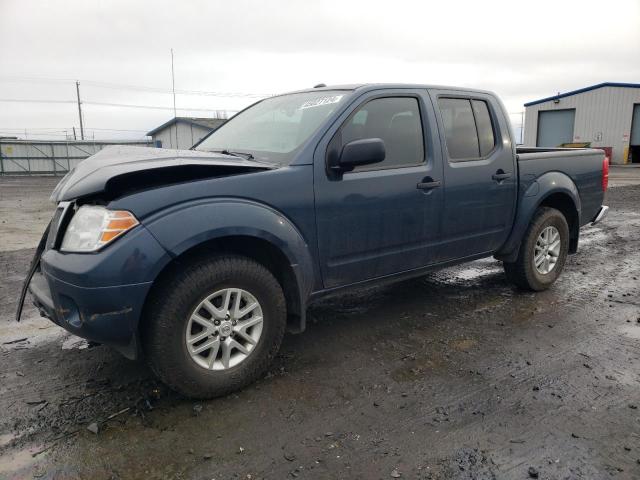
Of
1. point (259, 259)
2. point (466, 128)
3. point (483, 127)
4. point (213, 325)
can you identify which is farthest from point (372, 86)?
point (213, 325)

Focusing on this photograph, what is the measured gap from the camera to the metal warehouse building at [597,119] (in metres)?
27.3

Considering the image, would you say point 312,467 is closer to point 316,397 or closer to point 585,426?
point 316,397

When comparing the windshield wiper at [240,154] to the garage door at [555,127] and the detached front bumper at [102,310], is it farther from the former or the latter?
the garage door at [555,127]

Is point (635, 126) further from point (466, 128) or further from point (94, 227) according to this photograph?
point (94, 227)

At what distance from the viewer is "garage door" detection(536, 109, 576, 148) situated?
29.9m

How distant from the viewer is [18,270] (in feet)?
19.3

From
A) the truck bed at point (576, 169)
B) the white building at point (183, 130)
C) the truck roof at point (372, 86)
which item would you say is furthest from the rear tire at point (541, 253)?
the white building at point (183, 130)

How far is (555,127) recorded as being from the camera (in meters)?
30.7

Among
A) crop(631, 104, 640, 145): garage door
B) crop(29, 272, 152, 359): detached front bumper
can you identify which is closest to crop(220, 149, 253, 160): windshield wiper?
crop(29, 272, 152, 359): detached front bumper

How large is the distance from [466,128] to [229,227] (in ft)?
8.17

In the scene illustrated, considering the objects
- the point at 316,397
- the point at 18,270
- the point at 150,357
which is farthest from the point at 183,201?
the point at 18,270

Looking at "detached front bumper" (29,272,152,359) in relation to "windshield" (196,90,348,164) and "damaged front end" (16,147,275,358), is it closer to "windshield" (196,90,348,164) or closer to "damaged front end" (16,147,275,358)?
"damaged front end" (16,147,275,358)

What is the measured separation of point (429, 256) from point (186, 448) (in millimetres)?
2348

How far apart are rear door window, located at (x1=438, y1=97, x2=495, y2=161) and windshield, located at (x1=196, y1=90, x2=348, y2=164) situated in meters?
1.03
